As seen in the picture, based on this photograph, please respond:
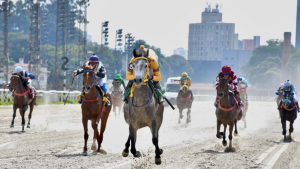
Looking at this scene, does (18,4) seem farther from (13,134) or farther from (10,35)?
(13,134)

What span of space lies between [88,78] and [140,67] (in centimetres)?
288

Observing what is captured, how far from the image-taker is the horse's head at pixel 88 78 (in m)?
13.5

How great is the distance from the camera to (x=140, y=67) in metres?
11.0

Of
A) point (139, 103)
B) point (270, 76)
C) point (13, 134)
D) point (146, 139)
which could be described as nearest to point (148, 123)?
point (139, 103)

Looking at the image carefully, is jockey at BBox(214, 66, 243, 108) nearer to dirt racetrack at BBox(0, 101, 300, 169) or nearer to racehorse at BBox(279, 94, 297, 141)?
dirt racetrack at BBox(0, 101, 300, 169)

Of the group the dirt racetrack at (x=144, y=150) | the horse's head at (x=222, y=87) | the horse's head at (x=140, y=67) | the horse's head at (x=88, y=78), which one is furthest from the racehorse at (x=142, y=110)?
the horse's head at (x=222, y=87)

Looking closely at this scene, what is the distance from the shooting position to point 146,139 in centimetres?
1680

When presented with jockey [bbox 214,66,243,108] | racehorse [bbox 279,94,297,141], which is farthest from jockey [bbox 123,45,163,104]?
racehorse [bbox 279,94,297,141]

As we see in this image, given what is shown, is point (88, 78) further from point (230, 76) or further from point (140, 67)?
point (230, 76)

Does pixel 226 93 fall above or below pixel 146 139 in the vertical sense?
above

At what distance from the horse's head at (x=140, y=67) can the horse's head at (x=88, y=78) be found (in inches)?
98.0

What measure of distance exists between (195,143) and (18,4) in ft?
570

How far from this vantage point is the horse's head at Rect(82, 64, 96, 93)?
44.4 feet

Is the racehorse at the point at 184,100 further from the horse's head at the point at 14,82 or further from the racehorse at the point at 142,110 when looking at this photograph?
the racehorse at the point at 142,110
